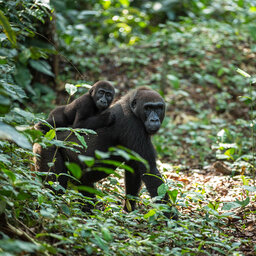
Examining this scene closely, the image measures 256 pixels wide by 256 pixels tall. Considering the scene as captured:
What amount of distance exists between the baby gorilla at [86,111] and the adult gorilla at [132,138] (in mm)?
198

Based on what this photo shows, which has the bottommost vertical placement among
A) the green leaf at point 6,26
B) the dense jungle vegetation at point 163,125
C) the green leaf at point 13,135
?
the dense jungle vegetation at point 163,125

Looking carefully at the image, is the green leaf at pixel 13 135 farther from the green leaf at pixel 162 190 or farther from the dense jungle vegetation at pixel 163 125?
the green leaf at pixel 162 190

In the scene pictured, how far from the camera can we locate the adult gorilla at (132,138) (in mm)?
5605

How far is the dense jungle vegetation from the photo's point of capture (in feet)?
11.7

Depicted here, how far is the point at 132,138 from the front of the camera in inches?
223

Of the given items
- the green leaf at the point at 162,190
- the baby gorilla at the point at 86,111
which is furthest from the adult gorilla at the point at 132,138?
the green leaf at the point at 162,190

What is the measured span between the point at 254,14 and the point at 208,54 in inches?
178

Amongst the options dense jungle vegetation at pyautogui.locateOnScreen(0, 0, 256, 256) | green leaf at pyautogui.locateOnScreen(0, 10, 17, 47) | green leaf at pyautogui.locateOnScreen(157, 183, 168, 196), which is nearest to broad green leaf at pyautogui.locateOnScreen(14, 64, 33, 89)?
dense jungle vegetation at pyautogui.locateOnScreen(0, 0, 256, 256)

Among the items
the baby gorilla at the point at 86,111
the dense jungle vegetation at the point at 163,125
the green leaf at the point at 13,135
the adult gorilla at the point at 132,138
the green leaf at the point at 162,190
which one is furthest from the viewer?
the baby gorilla at the point at 86,111

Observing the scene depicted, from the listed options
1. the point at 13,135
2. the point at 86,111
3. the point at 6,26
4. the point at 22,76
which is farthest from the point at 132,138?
the point at 22,76

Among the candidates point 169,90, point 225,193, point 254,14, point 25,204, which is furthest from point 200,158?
point 254,14

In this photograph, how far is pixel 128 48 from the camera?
46.9 feet

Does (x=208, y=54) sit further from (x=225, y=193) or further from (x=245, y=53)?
(x=225, y=193)

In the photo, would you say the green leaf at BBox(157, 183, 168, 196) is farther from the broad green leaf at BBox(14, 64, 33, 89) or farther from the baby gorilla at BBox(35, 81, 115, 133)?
the broad green leaf at BBox(14, 64, 33, 89)
